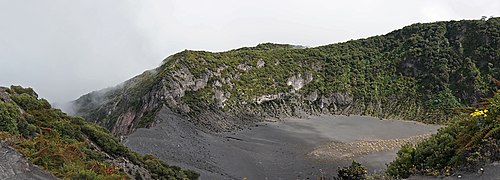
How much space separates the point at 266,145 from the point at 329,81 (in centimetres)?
5795

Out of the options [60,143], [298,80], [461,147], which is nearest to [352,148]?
[298,80]

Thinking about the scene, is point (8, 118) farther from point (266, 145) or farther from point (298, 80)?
point (298, 80)

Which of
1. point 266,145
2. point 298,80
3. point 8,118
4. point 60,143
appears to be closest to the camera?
point 8,118

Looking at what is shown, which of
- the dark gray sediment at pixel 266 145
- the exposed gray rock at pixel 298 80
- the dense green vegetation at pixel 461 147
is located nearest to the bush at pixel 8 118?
the dense green vegetation at pixel 461 147

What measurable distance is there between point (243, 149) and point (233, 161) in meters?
9.25

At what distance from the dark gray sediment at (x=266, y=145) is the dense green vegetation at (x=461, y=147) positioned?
29411mm

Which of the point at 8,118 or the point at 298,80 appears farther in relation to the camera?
the point at 298,80

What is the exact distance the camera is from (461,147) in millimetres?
18828

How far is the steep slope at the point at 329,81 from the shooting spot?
9462 cm

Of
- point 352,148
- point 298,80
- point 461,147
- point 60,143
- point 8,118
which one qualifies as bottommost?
point 352,148

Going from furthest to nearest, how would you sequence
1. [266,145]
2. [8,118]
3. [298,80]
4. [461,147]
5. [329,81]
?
[329,81] < [298,80] < [266,145] < [8,118] < [461,147]

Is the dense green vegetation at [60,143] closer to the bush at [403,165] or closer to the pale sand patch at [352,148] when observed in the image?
the bush at [403,165]

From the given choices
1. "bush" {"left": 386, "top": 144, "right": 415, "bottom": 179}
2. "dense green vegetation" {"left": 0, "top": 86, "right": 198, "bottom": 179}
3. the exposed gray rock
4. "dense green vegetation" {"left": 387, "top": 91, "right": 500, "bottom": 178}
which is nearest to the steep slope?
the exposed gray rock

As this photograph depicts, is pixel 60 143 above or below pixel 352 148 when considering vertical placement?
above
